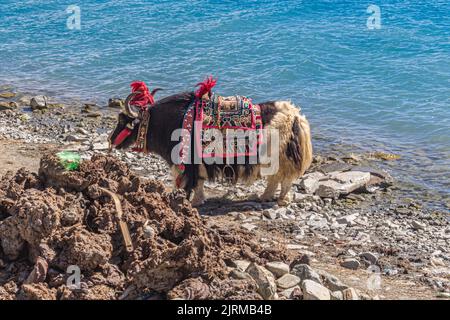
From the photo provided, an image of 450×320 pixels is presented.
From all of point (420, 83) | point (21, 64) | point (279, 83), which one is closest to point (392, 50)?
point (420, 83)

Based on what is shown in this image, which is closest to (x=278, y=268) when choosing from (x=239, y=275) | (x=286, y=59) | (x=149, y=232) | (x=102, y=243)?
(x=239, y=275)

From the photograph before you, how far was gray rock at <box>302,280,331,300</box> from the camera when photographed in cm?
376

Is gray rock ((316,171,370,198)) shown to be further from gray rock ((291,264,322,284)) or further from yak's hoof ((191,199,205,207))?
gray rock ((291,264,322,284))

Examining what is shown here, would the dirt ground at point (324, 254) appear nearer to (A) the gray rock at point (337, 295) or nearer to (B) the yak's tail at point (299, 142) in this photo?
(A) the gray rock at point (337, 295)

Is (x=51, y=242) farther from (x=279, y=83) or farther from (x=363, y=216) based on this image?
(x=279, y=83)

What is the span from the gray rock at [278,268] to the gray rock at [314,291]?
23 centimetres

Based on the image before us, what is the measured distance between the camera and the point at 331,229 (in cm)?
611

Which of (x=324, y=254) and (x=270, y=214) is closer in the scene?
(x=324, y=254)

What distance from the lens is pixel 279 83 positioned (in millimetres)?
12789

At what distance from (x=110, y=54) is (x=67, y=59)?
1031 mm

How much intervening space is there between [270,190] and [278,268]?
103 inches

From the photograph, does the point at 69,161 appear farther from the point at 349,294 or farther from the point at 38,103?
the point at 38,103

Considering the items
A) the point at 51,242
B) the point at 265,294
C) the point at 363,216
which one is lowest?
the point at 363,216

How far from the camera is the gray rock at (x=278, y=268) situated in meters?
4.10
